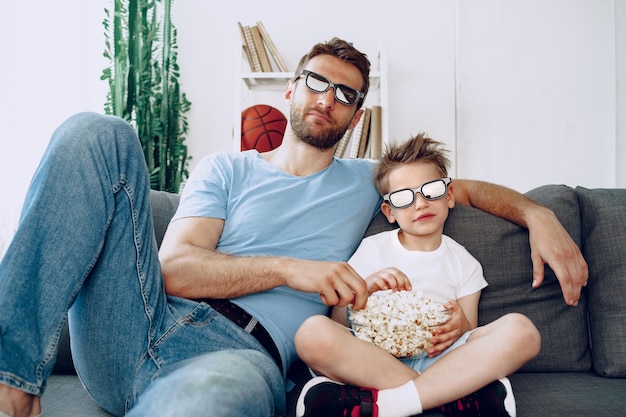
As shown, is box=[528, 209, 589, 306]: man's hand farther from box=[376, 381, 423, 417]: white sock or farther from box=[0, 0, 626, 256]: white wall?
box=[0, 0, 626, 256]: white wall

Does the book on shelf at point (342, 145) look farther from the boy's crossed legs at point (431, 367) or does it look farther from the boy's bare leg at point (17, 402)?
the boy's bare leg at point (17, 402)

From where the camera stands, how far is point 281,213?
5.19 ft

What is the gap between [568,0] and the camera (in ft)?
11.2

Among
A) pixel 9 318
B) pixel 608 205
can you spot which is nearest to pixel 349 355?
pixel 9 318

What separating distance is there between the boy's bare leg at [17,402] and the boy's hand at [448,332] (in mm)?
844

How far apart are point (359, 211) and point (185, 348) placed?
711 millimetres

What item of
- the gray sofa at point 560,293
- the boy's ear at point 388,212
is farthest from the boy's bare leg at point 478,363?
the boy's ear at point 388,212

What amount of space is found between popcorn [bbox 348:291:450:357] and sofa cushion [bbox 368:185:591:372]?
41 centimetres

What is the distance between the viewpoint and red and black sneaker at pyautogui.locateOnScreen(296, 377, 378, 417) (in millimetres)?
1141

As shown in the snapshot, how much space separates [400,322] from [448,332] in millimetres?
160

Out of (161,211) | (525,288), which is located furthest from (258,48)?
(525,288)

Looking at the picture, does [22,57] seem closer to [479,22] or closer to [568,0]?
[479,22]

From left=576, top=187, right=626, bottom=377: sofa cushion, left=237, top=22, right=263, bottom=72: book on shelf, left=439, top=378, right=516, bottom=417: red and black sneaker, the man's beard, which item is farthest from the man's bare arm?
left=237, top=22, right=263, bottom=72: book on shelf

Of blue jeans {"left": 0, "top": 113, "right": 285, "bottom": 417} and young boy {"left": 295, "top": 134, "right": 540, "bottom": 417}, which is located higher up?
blue jeans {"left": 0, "top": 113, "right": 285, "bottom": 417}
